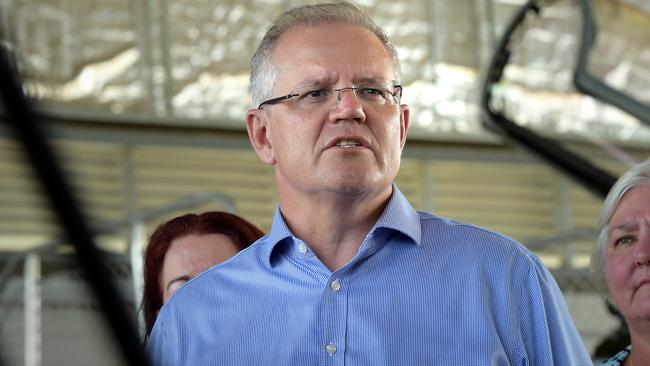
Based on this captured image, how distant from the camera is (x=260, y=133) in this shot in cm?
238

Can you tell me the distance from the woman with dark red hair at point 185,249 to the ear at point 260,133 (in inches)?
22.7

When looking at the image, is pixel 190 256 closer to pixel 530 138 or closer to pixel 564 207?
pixel 530 138

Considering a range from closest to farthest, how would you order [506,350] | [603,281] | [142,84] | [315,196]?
[506,350] < [315,196] < [603,281] < [142,84]

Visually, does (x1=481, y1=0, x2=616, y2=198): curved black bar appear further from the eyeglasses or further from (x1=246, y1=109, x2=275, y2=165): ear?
the eyeglasses

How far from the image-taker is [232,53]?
33.0 ft

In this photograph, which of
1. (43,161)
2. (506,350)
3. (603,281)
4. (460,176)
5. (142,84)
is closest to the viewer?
(43,161)

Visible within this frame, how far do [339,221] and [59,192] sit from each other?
1.54m

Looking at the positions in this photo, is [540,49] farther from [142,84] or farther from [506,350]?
[506,350]

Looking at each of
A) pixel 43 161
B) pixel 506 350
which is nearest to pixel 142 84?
pixel 506 350

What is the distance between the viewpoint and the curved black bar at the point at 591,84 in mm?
5426

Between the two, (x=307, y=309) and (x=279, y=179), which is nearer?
(x=307, y=309)

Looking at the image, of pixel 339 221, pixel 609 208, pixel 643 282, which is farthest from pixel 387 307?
pixel 609 208

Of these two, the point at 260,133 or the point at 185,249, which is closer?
the point at 260,133

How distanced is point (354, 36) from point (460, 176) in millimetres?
8841
